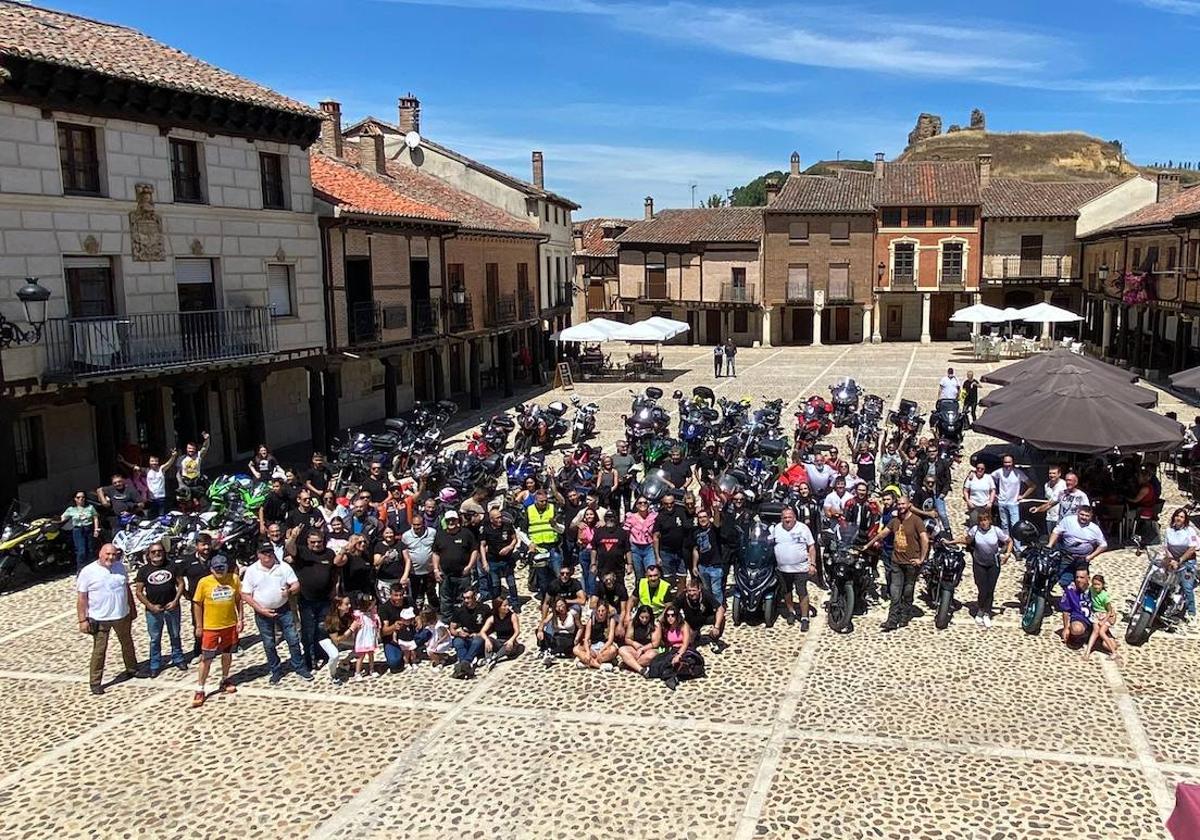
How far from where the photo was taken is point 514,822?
762 centimetres

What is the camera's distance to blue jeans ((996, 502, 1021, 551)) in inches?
559

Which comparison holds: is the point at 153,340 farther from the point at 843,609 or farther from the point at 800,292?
the point at 800,292

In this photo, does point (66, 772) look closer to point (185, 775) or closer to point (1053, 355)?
point (185, 775)

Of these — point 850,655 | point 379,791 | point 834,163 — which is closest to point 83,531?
point 379,791

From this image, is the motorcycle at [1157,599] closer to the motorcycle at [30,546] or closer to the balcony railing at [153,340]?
the motorcycle at [30,546]

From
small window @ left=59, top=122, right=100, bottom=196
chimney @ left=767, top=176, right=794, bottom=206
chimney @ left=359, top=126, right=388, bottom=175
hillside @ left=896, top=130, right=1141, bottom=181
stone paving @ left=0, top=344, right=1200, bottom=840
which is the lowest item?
stone paving @ left=0, top=344, right=1200, bottom=840

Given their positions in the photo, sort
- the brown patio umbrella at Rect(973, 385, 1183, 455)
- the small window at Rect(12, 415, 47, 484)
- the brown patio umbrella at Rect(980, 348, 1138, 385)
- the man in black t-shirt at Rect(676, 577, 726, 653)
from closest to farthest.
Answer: the man in black t-shirt at Rect(676, 577, 726, 653) → the brown patio umbrella at Rect(973, 385, 1183, 455) → the small window at Rect(12, 415, 47, 484) → the brown patio umbrella at Rect(980, 348, 1138, 385)

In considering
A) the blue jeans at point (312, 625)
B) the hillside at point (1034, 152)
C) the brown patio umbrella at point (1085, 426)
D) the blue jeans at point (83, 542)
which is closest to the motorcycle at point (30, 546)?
the blue jeans at point (83, 542)

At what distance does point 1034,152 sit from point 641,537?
105 meters

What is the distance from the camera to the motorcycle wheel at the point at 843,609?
11.3 metres

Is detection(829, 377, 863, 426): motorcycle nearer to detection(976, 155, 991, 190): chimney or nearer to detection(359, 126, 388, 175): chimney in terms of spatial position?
detection(359, 126, 388, 175): chimney

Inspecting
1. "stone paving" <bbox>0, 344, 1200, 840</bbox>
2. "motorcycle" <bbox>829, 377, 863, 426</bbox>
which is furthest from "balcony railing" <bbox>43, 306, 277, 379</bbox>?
"motorcycle" <bbox>829, 377, 863, 426</bbox>

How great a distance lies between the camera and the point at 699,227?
57.8m

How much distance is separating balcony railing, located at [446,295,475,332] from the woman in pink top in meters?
19.0
